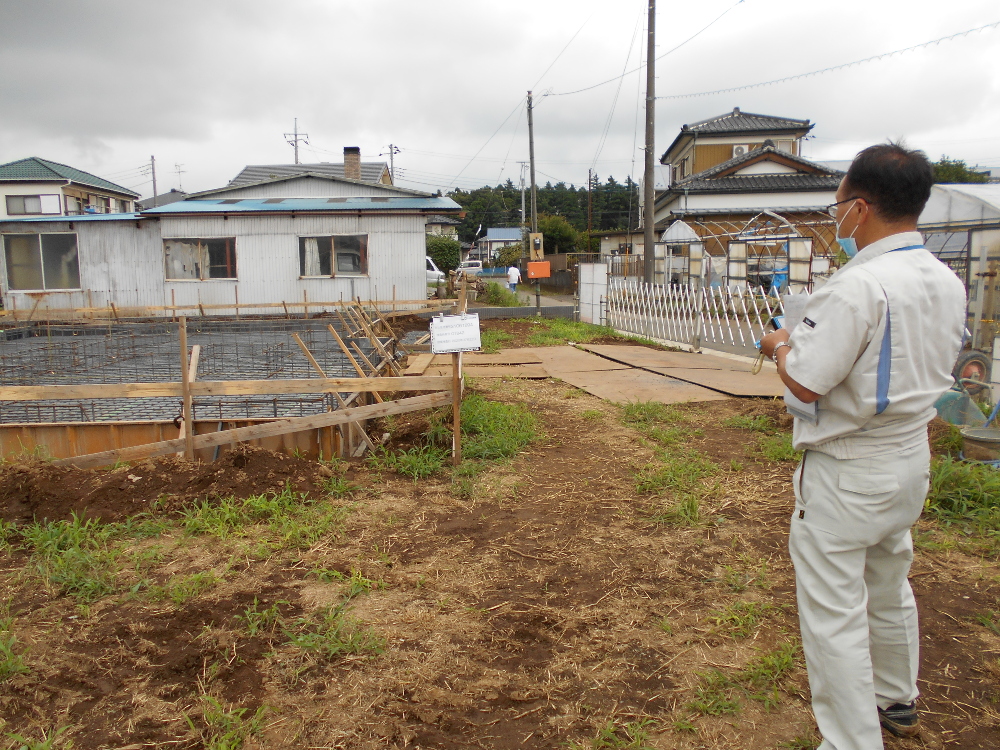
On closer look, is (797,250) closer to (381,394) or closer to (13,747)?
(381,394)

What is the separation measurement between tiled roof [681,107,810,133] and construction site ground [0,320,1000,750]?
97.4 feet

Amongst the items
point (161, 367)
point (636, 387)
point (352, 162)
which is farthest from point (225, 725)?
point (352, 162)

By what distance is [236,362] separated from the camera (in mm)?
8508

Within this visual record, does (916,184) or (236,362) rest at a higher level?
(916,184)

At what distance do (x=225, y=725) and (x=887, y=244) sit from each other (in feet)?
8.08

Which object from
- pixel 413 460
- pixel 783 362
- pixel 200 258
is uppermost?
pixel 200 258

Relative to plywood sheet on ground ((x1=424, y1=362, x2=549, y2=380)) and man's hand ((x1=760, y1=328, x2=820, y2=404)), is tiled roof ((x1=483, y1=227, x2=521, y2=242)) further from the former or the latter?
man's hand ((x1=760, y1=328, x2=820, y2=404))

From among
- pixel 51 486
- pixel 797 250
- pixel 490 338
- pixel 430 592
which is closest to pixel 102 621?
pixel 430 592

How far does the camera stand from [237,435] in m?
4.59

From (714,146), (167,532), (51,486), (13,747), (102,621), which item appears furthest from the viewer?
(714,146)

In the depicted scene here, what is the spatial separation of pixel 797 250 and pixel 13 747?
1326cm

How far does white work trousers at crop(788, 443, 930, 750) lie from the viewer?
175cm

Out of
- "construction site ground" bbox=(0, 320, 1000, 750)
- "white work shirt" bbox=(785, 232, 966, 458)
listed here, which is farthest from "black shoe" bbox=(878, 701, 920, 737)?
"white work shirt" bbox=(785, 232, 966, 458)

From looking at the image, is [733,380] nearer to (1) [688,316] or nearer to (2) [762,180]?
(1) [688,316]
